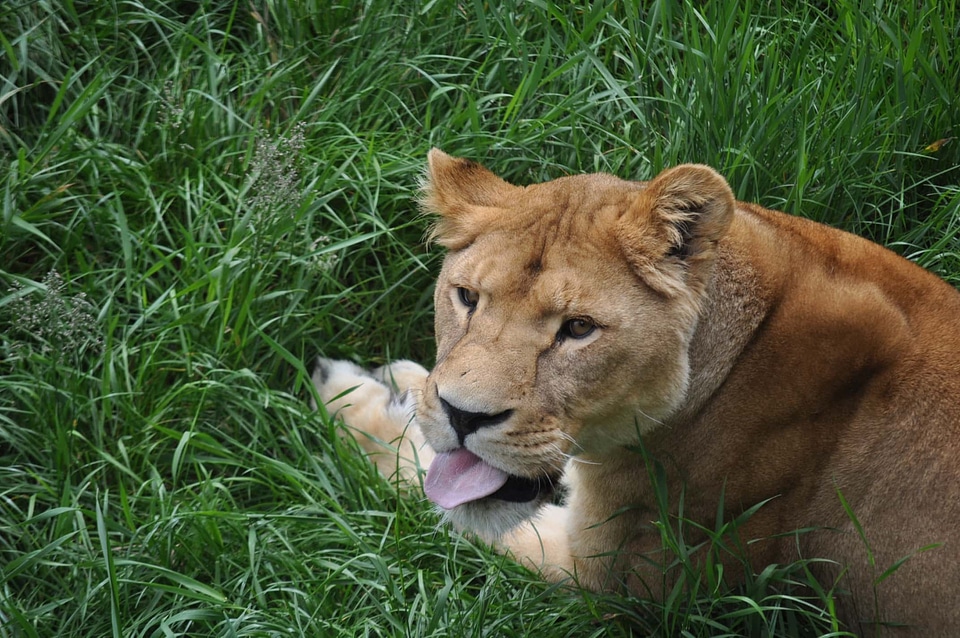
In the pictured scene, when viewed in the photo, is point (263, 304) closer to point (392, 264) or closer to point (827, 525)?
point (392, 264)

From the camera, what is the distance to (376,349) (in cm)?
471

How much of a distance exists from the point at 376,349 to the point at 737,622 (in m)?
2.00

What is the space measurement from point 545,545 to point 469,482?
76 cm


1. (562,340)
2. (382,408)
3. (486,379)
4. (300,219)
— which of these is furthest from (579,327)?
(300,219)

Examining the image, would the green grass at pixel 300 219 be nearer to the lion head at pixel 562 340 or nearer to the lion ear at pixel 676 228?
the lion head at pixel 562 340

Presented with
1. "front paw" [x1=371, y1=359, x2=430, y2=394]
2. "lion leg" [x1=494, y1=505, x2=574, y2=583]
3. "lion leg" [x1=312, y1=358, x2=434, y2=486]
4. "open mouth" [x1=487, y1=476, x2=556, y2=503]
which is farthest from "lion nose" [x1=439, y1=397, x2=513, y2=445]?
"front paw" [x1=371, y1=359, x2=430, y2=394]

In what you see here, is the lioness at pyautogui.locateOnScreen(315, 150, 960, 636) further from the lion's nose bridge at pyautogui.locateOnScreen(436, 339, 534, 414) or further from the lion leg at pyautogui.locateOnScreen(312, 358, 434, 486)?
the lion leg at pyautogui.locateOnScreen(312, 358, 434, 486)

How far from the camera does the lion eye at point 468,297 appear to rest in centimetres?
316

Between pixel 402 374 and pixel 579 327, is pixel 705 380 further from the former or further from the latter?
pixel 402 374

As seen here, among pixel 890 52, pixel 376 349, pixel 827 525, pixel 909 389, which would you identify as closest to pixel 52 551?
pixel 376 349

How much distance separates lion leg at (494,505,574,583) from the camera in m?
3.70

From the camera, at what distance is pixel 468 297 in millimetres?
3195

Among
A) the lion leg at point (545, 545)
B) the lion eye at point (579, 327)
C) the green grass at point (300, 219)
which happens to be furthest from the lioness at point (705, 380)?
the lion leg at point (545, 545)

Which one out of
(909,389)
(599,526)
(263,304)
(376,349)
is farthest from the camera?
(376,349)
